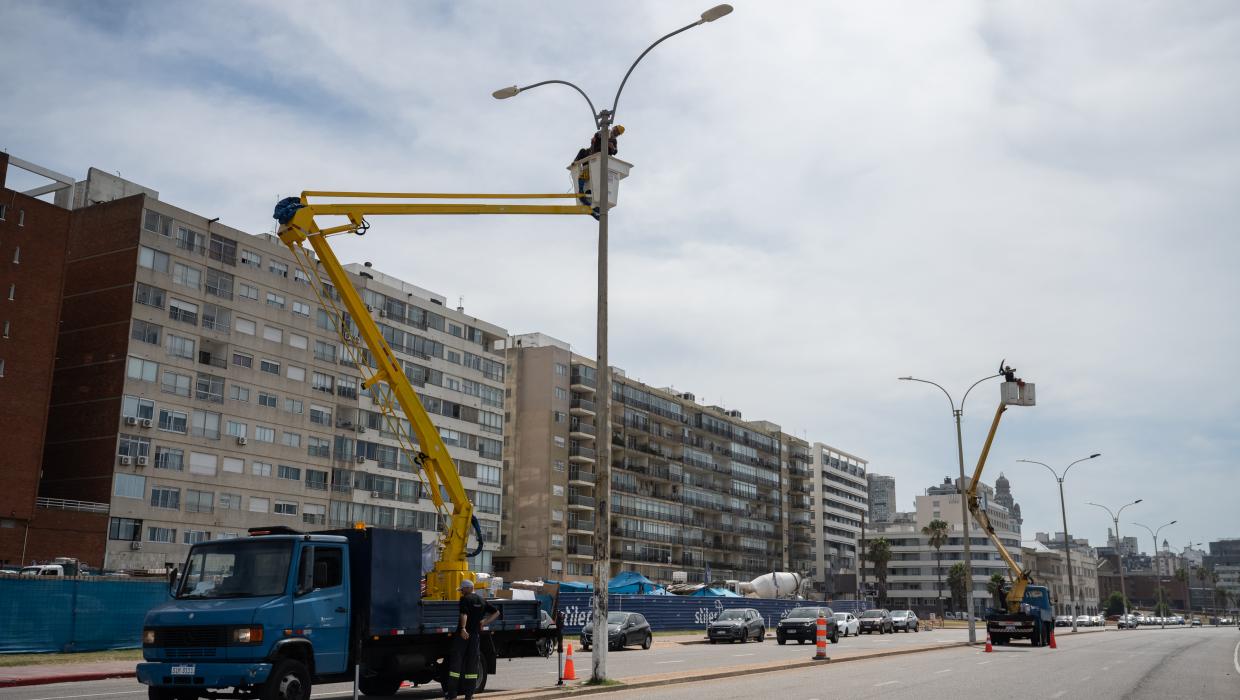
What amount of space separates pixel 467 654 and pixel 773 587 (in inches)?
2211

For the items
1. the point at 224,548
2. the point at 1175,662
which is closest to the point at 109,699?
the point at 224,548

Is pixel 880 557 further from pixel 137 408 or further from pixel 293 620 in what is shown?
pixel 293 620

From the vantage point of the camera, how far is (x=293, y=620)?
13.7m

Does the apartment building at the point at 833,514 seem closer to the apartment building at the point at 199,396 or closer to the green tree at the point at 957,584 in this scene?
the green tree at the point at 957,584

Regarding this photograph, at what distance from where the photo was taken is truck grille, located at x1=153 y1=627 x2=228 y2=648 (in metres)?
13.1

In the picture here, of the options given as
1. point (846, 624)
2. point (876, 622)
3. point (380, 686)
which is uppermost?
point (380, 686)

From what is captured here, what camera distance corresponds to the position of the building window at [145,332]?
6138 centimetres

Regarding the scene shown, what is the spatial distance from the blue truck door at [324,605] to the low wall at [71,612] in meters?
15.7

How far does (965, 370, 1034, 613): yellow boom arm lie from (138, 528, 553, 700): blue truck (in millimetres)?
29824

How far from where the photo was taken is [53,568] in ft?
143

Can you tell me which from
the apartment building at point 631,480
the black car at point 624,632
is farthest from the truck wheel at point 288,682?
the apartment building at point 631,480

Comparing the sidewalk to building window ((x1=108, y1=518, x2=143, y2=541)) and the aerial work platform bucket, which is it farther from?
building window ((x1=108, y1=518, x2=143, y2=541))

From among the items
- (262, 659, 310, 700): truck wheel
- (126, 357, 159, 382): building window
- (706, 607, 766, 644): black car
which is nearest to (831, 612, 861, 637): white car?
(706, 607, 766, 644): black car

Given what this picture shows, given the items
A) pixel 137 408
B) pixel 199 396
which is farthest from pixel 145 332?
pixel 199 396
